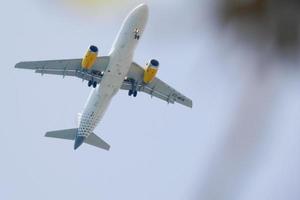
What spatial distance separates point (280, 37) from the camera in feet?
3.74

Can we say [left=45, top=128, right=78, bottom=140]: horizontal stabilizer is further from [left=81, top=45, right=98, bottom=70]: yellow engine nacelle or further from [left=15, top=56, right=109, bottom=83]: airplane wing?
[left=81, top=45, right=98, bottom=70]: yellow engine nacelle

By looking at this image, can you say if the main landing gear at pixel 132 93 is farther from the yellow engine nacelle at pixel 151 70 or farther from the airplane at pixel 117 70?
the yellow engine nacelle at pixel 151 70

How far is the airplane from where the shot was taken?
102 ft

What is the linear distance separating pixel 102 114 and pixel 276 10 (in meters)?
35.4

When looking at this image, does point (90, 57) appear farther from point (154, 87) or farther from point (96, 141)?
point (96, 141)

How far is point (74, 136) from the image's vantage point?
41.3 m

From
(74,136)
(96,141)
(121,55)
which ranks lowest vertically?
(74,136)

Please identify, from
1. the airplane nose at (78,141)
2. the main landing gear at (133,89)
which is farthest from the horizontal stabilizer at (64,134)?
the main landing gear at (133,89)

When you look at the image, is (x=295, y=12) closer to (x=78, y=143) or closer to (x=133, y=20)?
(x=133, y=20)

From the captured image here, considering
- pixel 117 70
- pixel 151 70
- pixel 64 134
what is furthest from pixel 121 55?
pixel 64 134

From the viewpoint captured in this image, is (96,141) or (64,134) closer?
(96,141)

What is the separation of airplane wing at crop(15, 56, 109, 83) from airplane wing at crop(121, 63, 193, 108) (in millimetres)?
1551

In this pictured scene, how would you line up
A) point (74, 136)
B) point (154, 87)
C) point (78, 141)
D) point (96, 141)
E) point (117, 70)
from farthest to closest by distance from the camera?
point (74, 136), point (96, 141), point (78, 141), point (154, 87), point (117, 70)

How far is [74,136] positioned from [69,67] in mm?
9520
